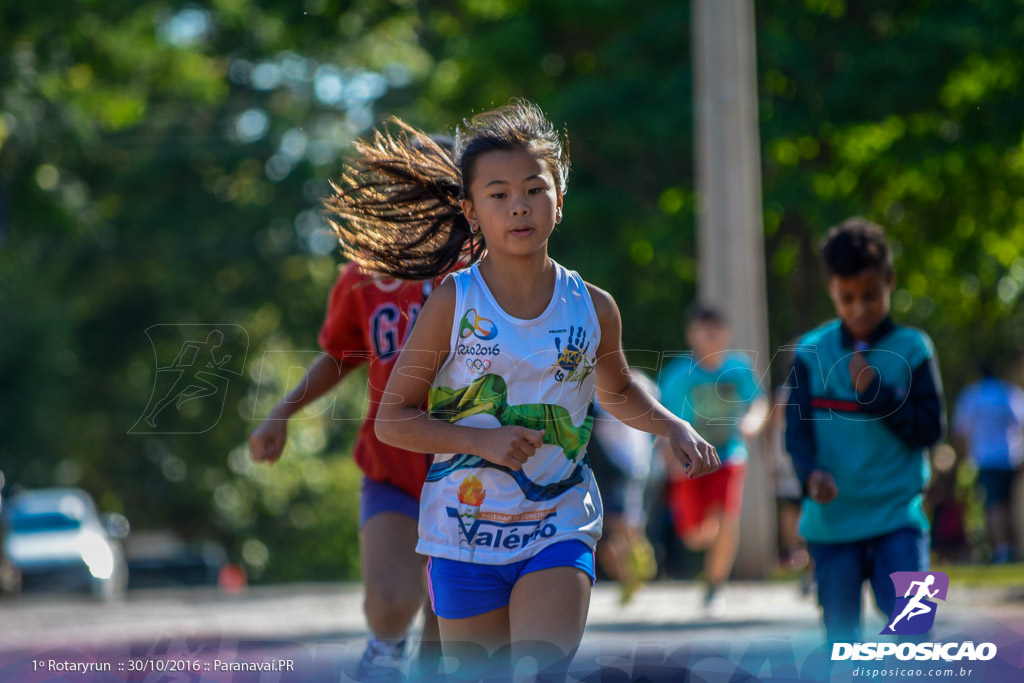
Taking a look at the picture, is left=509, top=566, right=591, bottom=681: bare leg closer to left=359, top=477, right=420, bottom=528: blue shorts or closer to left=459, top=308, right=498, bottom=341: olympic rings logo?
left=459, top=308, right=498, bottom=341: olympic rings logo

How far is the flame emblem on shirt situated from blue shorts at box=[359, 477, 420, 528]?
3.36ft

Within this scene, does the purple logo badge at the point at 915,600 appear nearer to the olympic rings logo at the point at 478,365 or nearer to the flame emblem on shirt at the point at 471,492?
the flame emblem on shirt at the point at 471,492

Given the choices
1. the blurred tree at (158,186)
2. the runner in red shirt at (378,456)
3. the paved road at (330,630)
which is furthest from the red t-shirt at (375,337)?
the blurred tree at (158,186)

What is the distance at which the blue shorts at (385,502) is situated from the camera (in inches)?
175

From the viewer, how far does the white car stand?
21172mm

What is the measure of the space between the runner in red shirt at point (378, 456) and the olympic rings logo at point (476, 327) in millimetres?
820

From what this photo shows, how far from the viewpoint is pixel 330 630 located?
8984 mm

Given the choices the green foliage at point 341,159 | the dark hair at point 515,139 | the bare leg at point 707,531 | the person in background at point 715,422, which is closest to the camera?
the dark hair at point 515,139

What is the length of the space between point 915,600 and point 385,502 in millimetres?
1596

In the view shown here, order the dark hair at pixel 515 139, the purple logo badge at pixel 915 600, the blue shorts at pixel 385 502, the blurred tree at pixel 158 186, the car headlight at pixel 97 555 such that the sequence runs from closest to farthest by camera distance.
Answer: the dark hair at pixel 515 139 → the purple logo badge at pixel 915 600 → the blue shorts at pixel 385 502 → the car headlight at pixel 97 555 → the blurred tree at pixel 158 186

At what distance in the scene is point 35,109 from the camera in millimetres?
20422

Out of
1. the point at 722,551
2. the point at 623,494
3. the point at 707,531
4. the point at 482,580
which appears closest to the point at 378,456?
the point at 482,580

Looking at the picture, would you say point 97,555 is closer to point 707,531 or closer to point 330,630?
point 330,630

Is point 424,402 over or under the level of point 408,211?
under
